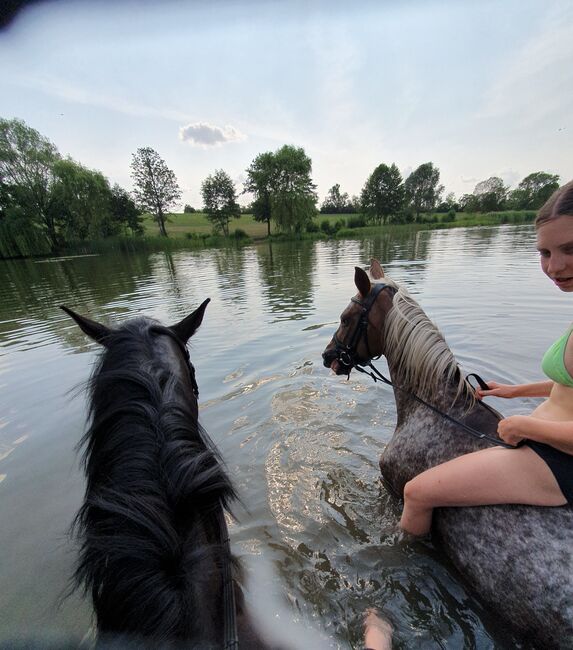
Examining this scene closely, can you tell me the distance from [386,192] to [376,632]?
87778 mm

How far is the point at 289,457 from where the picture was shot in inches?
153

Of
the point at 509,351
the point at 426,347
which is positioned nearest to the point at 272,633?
the point at 426,347

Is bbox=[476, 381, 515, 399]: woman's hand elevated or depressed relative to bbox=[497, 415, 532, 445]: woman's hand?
depressed

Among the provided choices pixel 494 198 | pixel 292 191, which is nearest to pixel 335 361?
pixel 292 191

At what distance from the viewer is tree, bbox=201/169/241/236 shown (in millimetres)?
64500

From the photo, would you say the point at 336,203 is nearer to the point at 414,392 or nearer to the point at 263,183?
the point at 263,183

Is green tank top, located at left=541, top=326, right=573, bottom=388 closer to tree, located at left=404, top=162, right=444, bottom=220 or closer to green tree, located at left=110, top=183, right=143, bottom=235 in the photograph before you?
green tree, located at left=110, top=183, right=143, bottom=235

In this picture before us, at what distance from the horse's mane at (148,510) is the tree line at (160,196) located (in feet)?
140

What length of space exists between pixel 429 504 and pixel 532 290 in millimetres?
11389

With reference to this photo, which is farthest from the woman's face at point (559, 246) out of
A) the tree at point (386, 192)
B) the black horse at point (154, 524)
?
the tree at point (386, 192)

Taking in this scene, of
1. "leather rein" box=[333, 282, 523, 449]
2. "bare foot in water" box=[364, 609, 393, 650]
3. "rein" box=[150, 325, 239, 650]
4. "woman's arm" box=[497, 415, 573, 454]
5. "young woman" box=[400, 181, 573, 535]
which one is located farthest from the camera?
"leather rein" box=[333, 282, 523, 449]

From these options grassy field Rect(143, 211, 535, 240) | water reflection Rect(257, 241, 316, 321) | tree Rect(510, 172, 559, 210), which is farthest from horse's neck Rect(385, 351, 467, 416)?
tree Rect(510, 172, 559, 210)

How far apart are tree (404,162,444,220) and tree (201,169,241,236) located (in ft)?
200

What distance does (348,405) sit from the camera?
16.1ft
